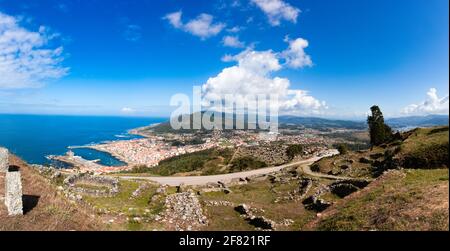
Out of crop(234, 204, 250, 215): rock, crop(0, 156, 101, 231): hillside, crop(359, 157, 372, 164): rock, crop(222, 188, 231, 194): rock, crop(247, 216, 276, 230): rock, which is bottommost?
crop(222, 188, 231, 194): rock

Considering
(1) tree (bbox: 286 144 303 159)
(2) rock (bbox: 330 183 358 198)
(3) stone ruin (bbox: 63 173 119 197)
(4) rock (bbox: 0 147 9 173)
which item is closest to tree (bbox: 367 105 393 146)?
(1) tree (bbox: 286 144 303 159)

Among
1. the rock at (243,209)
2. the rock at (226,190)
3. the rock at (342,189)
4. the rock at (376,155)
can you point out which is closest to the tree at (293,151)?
the rock at (376,155)

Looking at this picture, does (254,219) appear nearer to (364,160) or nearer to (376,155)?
(364,160)

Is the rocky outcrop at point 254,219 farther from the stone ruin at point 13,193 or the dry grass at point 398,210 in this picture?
the stone ruin at point 13,193

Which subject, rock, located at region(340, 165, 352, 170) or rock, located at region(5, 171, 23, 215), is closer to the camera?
rock, located at region(5, 171, 23, 215)

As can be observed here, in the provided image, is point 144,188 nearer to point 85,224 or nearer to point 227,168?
point 85,224

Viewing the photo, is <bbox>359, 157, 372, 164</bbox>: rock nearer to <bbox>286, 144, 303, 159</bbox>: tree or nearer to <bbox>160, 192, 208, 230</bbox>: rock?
<bbox>160, 192, 208, 230</bbox>: rock

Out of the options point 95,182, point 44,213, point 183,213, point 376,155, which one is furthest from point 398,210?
point 95,182
